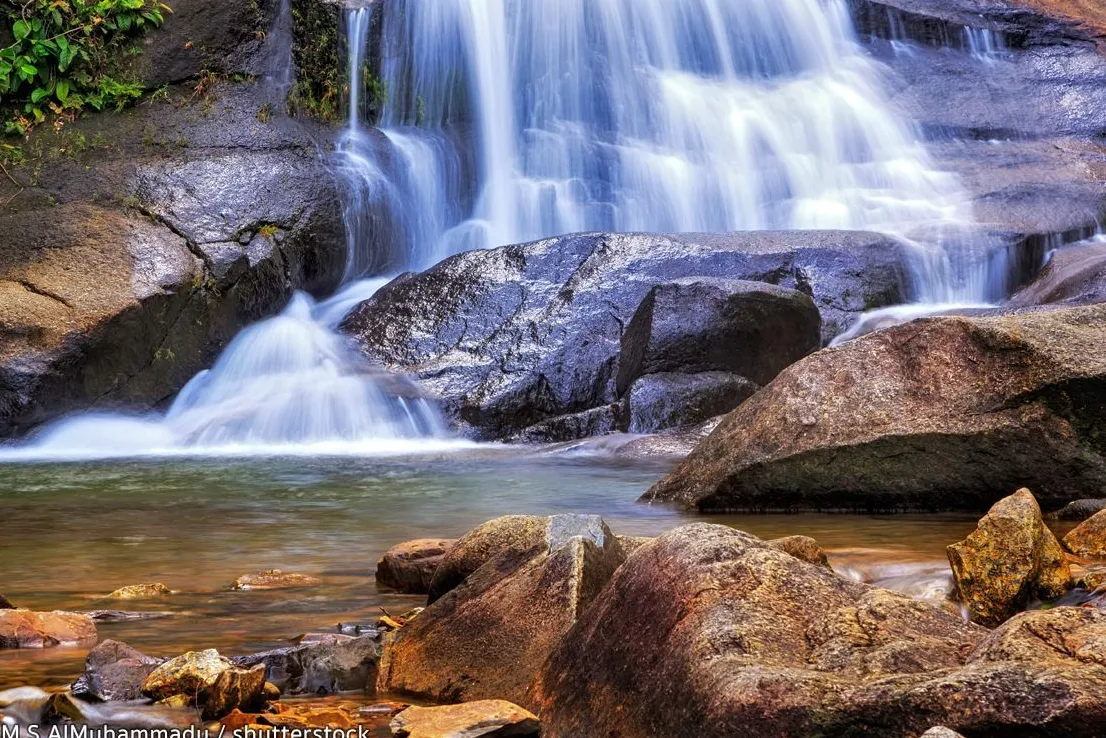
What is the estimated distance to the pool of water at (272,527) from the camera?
4.11 m

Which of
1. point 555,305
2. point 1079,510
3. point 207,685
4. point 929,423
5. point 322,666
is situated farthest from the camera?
point 555,305

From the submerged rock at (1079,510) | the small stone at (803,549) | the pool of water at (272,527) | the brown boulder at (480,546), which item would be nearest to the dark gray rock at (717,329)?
the pool of water at (272,527)

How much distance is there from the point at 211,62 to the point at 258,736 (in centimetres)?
1384

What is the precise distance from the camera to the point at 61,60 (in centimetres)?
1452

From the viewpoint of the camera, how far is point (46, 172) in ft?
45.3

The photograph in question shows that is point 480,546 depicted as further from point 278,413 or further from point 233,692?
point 278,413

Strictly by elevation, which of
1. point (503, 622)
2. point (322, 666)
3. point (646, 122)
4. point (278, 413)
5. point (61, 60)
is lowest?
point (278, 413)

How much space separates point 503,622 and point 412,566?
137cm

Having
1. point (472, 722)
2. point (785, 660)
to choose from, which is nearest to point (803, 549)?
point (785, 660)

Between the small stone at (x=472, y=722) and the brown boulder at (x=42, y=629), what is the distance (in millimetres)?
1387

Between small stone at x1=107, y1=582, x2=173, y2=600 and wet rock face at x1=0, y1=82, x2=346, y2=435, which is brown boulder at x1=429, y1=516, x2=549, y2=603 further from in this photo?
wet rock face at x1=0, y1=82, x2=346, y2=435

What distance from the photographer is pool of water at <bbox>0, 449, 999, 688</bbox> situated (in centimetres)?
411

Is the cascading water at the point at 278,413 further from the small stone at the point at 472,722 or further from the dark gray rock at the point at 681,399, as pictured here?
the small stone at the point at 472,722

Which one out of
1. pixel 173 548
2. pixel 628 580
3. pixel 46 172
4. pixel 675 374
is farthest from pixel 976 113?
pixel 628 580
